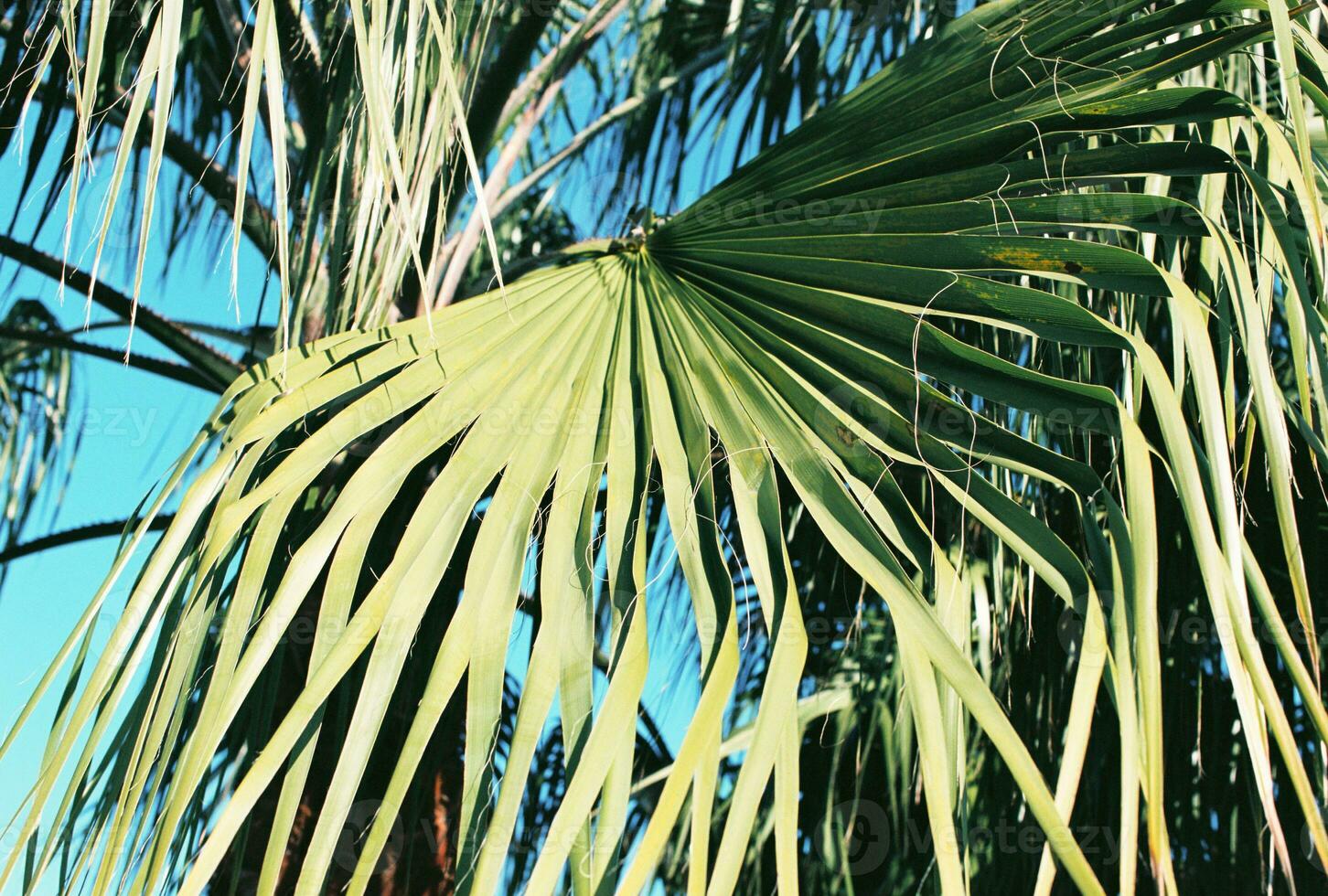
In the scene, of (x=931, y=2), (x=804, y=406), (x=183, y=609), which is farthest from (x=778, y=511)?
(x=931, y=2)

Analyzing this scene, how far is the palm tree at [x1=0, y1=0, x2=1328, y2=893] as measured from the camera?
765mm

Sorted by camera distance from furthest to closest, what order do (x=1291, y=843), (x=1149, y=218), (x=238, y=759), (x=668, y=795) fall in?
(x=1291, y=843), (x=238, y=759), (x=1149, y=218), (x=668, y=795)

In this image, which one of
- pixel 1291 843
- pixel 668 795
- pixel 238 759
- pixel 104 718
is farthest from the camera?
pixel 1291 843

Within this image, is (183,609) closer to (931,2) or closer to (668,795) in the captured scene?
(668,795)

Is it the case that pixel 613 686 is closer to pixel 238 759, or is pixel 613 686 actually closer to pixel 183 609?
pixel 183 609

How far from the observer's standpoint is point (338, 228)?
1.37m

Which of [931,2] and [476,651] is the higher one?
[931,2]

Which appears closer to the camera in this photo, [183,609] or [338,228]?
[183,609]

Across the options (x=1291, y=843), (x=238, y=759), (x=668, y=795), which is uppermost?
(x=668, y=795)

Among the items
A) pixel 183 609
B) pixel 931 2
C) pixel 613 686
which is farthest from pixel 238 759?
pixel 931 2

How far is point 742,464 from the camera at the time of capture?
3.28 feet

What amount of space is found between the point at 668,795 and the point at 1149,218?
0.70 m

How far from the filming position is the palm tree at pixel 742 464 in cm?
76

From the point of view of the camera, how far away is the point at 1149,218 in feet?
3.31
